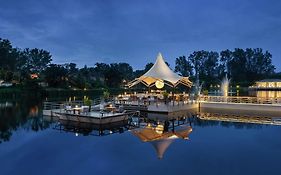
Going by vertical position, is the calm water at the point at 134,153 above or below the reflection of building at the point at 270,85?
below

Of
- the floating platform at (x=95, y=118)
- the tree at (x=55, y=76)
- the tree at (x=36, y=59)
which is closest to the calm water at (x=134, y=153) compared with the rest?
the floating platform at (x=95, y=118)

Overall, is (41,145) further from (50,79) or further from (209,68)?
(209,68)

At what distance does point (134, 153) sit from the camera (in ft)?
39.3

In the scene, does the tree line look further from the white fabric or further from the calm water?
the calm water

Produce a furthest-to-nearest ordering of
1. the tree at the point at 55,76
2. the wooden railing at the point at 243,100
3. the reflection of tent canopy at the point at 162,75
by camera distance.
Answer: the tree at the point at 55,76 < the reflection of tent canopy at the point at 162,75 < the wooden railing at the point at 243,100

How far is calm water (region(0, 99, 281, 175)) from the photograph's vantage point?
996 centimetres

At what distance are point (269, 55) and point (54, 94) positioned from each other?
6123 cm

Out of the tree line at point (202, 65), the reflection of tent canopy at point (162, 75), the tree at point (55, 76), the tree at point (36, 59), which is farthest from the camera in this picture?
the tree at point (36, 59)

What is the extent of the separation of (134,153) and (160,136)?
3.25 meters

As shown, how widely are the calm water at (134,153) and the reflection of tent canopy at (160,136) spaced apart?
24 centimetres

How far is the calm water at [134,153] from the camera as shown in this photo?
32.7 feet

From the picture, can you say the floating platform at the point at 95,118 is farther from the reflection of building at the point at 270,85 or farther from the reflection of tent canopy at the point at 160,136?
the reflection of building at the point at 270,85

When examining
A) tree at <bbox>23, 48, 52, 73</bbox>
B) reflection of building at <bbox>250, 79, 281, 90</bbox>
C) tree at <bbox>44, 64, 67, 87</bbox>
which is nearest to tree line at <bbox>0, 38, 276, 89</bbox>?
tree at <bbox>23, 48, 52, 73</bbox>

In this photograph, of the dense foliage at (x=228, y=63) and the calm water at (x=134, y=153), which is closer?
the calm water at (x=134, y=153)
